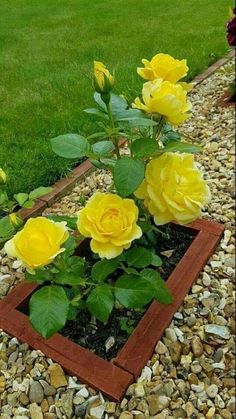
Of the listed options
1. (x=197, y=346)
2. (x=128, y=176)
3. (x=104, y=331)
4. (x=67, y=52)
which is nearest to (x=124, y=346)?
(x=104, y=331)

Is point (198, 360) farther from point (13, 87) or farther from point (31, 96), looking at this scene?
point (13, 87)

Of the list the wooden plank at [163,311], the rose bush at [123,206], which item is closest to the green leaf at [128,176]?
the rose bush at [123,206]

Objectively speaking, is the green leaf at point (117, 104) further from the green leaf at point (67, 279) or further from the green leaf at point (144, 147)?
the green leaf at point (67, 279)

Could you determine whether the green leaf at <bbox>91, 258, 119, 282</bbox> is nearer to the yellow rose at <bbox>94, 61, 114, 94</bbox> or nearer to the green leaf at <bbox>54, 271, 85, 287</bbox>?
the green leaf at <bbox>54, 271, 85, 287</bbox>

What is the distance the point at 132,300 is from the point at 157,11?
15.9 ft

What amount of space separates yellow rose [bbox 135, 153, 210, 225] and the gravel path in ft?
1.37

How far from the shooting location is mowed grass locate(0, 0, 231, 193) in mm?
3024

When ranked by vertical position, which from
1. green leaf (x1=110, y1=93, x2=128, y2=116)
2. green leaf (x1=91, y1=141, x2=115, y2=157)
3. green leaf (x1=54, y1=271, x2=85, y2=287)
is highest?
green leaf (x1=110, y1=93, x2=128, y2=116)

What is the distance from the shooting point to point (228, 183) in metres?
2.63

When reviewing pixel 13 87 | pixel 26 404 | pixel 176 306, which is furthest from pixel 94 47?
pixel 26 404

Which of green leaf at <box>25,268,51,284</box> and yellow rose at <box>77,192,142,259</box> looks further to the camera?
green leaf at <box>25,268,51,284</box>

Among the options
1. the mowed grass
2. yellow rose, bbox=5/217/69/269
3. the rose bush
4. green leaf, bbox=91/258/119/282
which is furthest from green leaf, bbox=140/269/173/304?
the mowed grass

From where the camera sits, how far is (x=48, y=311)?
1352 mm

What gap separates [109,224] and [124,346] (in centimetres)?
49
